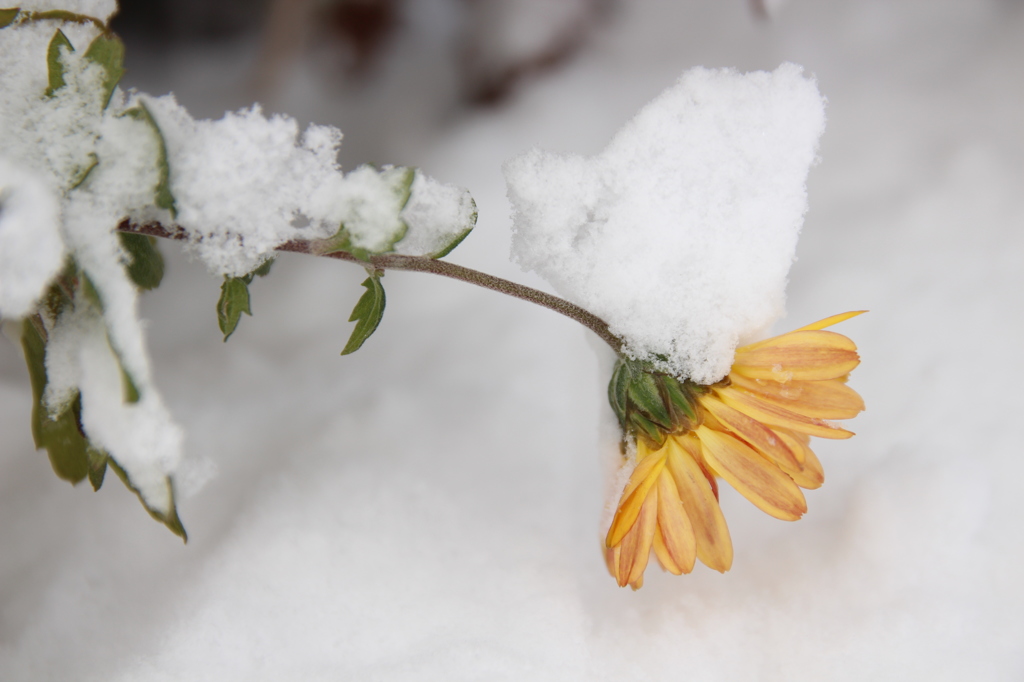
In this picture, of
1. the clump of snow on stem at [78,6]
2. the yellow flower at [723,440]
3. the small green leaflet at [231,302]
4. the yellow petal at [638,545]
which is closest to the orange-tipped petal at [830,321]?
the yellow flower at [723,440]

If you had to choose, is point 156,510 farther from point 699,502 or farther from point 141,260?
point 699,502

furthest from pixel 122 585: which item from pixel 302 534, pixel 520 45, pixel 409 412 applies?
pixel 520 45

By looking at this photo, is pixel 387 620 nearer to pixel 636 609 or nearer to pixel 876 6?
pixel 636 609

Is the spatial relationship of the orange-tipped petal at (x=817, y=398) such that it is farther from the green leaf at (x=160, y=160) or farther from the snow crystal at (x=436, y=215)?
the green leaf at (x=160, y=160)

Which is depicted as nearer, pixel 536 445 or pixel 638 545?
pixel 638 545

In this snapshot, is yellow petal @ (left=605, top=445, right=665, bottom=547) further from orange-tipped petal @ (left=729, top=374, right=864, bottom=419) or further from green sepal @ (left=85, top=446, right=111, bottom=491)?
green sepal @ (left=85, top=446, right=111, bottom=491)

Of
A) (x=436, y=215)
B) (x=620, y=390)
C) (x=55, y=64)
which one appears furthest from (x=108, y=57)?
(x=620, y=390)
